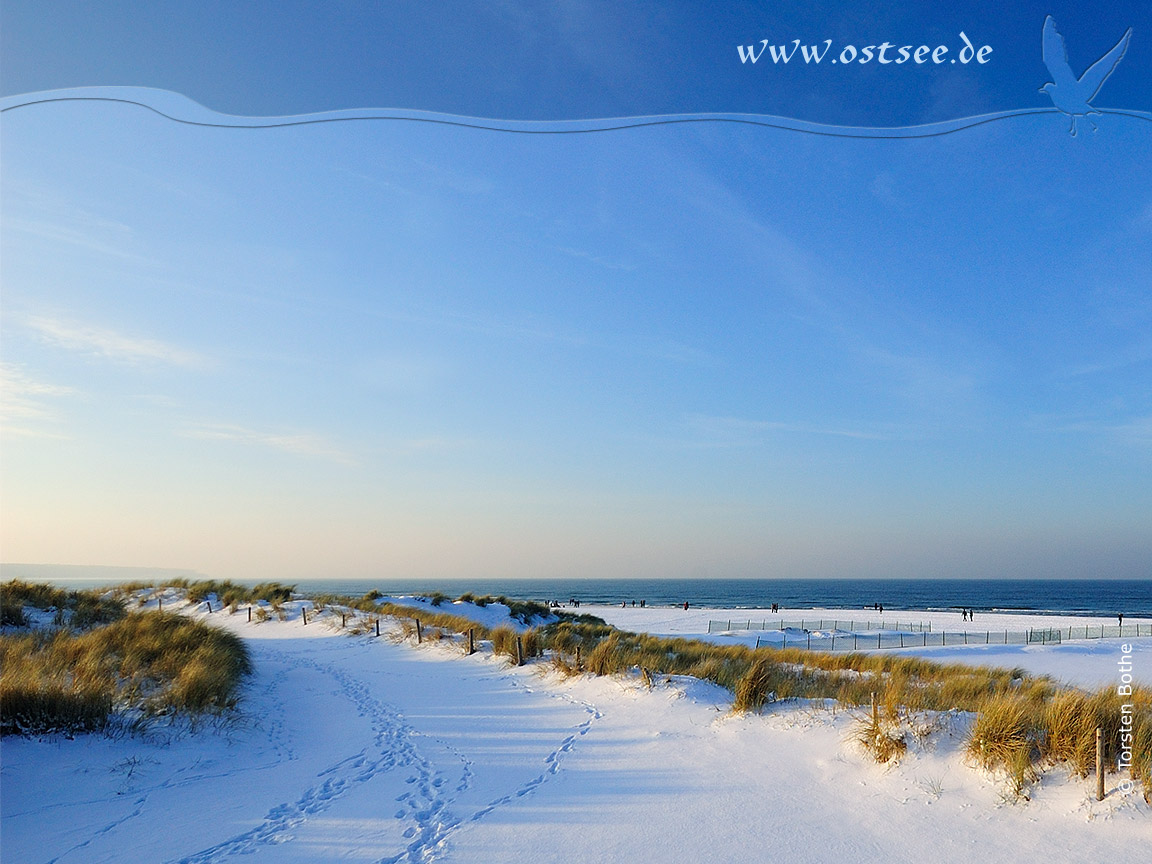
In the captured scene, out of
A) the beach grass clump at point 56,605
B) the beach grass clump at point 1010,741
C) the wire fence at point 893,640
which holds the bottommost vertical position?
the wire fence at point 893,640

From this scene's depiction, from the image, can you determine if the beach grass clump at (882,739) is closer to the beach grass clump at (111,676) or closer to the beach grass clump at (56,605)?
the beach grass clump at (111,676)

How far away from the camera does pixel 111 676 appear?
9305 mm

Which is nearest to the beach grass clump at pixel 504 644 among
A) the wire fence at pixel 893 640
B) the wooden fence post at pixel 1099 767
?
the wooden fence post at pixel 1099 767

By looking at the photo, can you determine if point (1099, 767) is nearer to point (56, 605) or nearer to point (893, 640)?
point (56, 605)

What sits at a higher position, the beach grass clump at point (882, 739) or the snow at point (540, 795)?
the beach grass clump at point (882, 739)

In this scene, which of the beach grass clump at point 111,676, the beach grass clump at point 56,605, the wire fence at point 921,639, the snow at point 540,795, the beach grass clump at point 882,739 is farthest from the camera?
the wire fence at point 921,639

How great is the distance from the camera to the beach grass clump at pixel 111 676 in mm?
7469

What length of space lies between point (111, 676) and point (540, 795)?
21.9ft

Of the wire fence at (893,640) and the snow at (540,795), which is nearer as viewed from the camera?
the snow at (540,795)

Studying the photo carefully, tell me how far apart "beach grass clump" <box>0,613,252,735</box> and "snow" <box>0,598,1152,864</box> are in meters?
0.42

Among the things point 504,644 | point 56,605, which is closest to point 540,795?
point 504,644

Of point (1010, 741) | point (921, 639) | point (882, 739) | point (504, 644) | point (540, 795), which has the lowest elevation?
point (921, 639)

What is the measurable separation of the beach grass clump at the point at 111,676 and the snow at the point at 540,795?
42 centimetres

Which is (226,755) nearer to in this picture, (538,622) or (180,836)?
(180,836)
